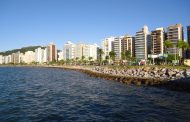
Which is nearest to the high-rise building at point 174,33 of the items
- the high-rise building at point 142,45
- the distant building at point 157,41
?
the distant building at point 157,41

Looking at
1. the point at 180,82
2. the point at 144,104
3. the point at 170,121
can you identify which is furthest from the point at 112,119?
the point at 180,82

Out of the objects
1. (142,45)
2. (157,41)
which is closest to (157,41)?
Result: (157,41)

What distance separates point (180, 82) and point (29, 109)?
83.7 ft

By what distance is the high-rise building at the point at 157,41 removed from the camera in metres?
182

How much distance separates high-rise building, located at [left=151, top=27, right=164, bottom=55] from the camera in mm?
182125

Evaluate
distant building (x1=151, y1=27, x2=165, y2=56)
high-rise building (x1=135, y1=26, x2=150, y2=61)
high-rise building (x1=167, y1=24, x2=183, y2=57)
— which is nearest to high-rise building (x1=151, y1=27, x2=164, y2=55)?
distant building (x1=151, y1=27, x2=165, y2=56)

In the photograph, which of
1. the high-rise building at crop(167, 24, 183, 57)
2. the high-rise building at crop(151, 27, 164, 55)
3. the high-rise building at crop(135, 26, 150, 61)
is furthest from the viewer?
the high-rise building at crop(135, 26, 150, 61)

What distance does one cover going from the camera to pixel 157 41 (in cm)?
18525

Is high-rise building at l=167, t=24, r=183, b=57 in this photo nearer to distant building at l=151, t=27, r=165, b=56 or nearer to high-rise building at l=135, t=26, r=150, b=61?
distant building at l=151, t=27, r=165, b=56

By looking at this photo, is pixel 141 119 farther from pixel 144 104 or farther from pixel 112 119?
pixel 144 104

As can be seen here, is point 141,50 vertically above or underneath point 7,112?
above

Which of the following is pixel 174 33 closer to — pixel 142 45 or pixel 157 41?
pixel 157 41

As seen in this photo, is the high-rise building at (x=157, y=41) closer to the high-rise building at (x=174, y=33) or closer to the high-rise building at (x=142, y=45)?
the high-rise building at (x=174, y=33)

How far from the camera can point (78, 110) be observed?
23.8 metres
